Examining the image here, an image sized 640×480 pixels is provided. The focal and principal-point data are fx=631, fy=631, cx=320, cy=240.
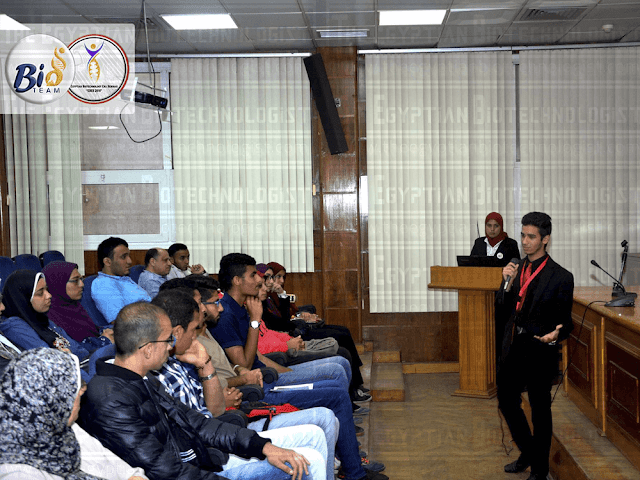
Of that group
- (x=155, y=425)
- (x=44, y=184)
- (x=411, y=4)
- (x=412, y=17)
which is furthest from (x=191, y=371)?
(x=44, y=184)

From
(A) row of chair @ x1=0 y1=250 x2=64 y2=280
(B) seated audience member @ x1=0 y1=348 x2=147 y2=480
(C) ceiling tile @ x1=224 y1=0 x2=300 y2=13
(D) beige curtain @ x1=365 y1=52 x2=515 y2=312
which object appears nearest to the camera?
(B) seated audience member @ x1=0 y1=348 x2=147 y2=480

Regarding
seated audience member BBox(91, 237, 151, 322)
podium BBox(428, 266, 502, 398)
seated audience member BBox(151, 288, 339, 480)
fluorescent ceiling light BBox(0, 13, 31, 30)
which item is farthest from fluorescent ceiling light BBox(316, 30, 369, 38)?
seated audience member BBox(151, 288, 339, 480)

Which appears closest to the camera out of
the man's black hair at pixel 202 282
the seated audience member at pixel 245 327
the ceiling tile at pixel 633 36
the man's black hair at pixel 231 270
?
the man's black hair at pixel 202 282

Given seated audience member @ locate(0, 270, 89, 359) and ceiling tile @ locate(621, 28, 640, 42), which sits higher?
ceiling tile @ locate(621, 28, 640, 42)

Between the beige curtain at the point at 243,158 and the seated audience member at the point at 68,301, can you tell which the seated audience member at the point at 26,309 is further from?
the beige curtain at the point at 243,158

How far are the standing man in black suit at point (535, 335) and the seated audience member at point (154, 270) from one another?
3.11m

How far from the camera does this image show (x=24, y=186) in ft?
21.7

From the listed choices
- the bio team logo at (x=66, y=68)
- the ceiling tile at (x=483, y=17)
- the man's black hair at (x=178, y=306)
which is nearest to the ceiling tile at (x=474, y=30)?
the ceiling tile at (x=483, y=17)

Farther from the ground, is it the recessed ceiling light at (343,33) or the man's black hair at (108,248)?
the recessed ceiling light at (343,33)

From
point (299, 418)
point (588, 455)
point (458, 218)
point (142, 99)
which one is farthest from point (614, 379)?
point (142, 99)

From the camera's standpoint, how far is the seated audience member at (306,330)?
5082 mm

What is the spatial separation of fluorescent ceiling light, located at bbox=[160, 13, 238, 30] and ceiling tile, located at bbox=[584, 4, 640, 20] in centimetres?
328

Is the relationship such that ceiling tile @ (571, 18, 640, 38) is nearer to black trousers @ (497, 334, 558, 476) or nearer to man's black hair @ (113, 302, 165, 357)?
black trousers @ (497, 334, 558, 476)

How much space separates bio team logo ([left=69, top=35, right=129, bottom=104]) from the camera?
5973mm
